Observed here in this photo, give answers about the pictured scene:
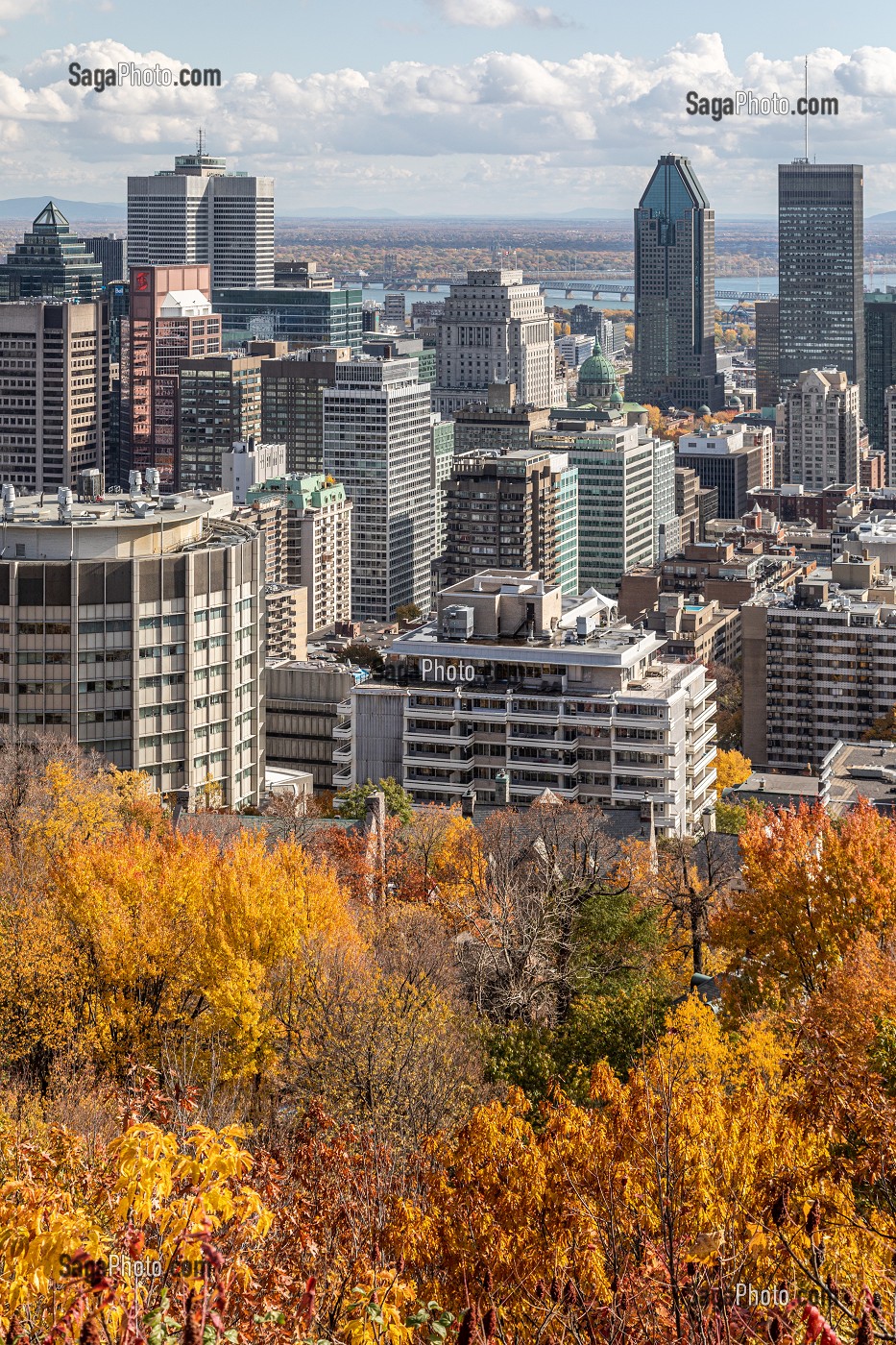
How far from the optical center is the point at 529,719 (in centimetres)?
8406

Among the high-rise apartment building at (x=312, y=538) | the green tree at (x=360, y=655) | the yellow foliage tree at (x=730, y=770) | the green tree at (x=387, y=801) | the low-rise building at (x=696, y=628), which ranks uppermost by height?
the high-rise apartment building at (x=312, y=538)

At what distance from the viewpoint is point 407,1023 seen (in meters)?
33.2

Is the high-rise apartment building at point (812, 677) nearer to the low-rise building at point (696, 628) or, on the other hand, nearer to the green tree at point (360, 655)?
the low-rise building at point (696, 628)

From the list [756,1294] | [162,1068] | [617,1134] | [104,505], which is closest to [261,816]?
[104,505]

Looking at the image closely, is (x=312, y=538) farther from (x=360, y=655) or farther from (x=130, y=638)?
(x=130, y=638)

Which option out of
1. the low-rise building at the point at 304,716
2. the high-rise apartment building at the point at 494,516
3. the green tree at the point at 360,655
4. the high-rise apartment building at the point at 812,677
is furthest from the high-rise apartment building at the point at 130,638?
the high-rise apartment building at the point at 494,516

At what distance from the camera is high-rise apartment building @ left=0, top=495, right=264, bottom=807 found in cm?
6581

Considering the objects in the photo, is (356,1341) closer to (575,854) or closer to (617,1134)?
(617,1134)

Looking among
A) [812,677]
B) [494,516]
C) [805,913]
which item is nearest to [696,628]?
[812,677]

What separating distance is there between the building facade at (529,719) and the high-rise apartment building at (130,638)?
54.7ft

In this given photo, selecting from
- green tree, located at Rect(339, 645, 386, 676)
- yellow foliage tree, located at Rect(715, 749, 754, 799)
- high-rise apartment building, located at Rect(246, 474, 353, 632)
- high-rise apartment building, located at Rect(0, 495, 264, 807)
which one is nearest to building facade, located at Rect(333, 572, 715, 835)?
yellow foliage tree, located at Rect(715, 749, 754, 799)

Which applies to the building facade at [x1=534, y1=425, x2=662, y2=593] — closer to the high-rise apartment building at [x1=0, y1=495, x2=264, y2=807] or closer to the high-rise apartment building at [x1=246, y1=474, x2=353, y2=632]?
the high-rise apartment building at [x1=246, y1=474, x2=353, y2=632]

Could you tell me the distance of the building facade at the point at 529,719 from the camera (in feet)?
273

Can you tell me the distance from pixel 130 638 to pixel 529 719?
22742 millimetres
